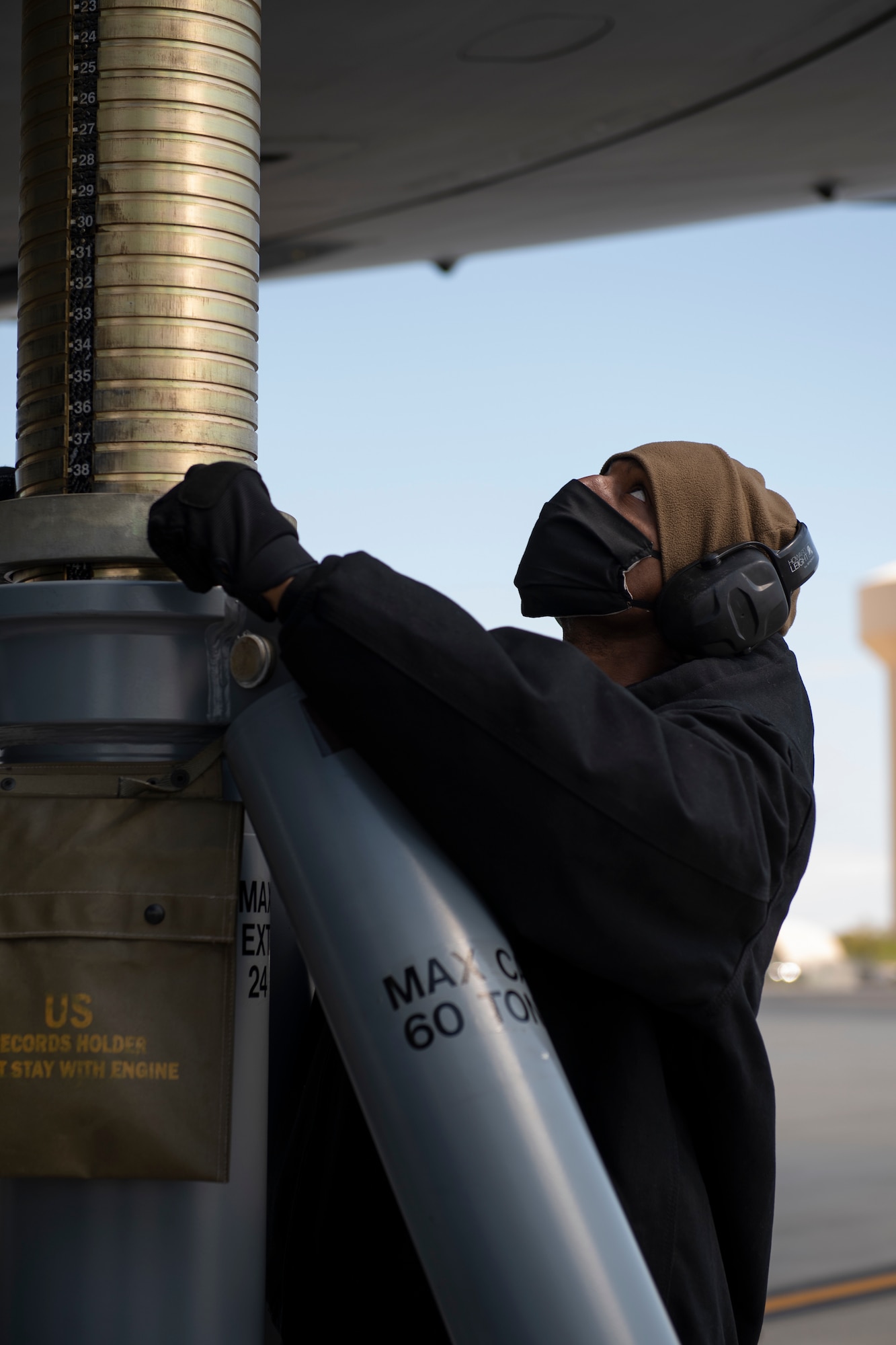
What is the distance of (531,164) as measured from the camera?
20.4 feet

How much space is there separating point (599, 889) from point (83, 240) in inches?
36.4

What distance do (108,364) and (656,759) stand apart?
756mm

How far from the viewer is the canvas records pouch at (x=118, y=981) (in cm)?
140

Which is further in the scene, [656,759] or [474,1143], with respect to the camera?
[656,759]

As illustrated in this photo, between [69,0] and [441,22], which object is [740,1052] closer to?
[69,0]

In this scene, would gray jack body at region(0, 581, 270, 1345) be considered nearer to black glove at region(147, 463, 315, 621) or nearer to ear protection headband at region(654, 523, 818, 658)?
black glove at region(147, 463, 315, 621)

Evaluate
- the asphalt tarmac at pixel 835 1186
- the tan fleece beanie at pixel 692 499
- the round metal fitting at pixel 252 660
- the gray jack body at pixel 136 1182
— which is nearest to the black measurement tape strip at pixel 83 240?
the gray jack body at pixel 136 1182

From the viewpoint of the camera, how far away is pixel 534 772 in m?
1.36

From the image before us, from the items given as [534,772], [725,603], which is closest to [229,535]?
[534,772]

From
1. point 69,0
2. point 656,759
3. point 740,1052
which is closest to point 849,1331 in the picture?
point 740,1052

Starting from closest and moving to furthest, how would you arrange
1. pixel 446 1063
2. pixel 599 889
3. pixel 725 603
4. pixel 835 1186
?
pixel 446 1063 → pixel 599 889 → pixel 725 603 → pixel 835 1186

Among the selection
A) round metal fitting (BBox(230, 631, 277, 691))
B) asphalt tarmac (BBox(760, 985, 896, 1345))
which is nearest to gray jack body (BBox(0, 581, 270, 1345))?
round metal fitting (BBox(230, 631, 277, 691))

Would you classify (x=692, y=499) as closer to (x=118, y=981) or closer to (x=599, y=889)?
(x=599, y=889)

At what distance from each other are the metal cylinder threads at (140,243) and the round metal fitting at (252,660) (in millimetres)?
233
